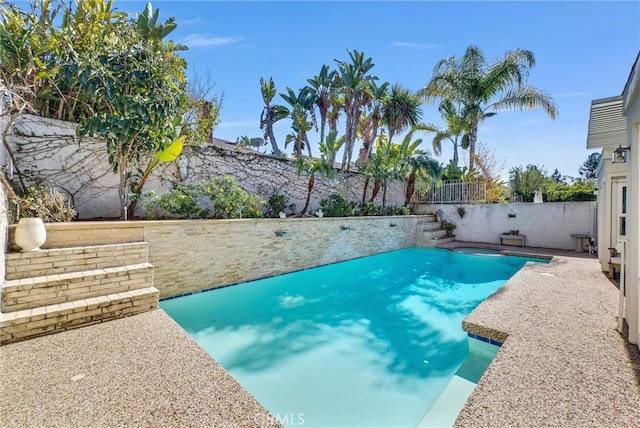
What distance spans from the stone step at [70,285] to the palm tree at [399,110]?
13.8 meters

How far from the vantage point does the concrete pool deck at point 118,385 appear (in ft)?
8.11

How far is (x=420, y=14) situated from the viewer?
9094 mm

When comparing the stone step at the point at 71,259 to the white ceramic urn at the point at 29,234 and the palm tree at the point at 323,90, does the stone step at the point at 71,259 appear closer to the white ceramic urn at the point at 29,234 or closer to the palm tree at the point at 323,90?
the white ceramic urn at the point at 29,234

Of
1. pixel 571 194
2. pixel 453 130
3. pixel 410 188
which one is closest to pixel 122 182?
pixel 410 188

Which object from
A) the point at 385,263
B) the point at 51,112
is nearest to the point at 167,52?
the point at 51,112

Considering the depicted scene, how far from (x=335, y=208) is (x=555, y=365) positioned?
9.99 meters

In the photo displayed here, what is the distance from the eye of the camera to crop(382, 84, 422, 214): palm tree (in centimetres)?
1698

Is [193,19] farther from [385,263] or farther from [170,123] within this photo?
[385,263]

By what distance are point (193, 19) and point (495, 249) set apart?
664 inches

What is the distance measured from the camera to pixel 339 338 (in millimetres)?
5562

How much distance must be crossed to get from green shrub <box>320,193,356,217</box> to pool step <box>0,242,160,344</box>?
26.7 feet

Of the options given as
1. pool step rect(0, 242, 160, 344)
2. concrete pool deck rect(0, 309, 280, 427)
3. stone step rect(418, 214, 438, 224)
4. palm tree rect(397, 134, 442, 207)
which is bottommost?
concrete pool deck rect(0, 309, 280, 427)

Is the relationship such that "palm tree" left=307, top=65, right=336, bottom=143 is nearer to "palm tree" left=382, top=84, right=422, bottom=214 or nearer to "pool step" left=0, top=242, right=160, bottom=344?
"palm tree" left=382, top=84, right=422, bottom=214

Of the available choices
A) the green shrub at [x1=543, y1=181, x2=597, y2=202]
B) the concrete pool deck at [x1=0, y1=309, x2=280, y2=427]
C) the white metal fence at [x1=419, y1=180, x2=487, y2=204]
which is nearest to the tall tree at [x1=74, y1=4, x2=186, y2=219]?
the concrete pool deck at [x1=0, y1=309, x2=280, y2=427]
